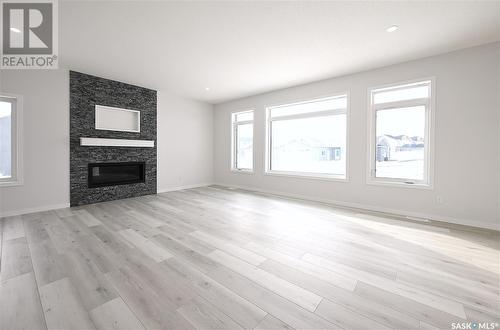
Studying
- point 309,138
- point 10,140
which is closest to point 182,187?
point 10,140

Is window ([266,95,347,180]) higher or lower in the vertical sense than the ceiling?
lower

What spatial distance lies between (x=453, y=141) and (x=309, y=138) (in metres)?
2.50

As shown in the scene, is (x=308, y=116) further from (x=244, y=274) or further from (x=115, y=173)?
(x=115, y=173)

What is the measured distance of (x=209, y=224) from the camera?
308cm

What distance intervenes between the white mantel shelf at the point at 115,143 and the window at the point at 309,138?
313cm

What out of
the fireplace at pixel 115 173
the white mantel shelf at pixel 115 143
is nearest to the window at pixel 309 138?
the white mantel shelf at pixel 115 143

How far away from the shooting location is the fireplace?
4.37 meters

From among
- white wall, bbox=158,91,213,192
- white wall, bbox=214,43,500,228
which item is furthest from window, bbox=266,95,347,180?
white wall, bbox=158,91,213,192

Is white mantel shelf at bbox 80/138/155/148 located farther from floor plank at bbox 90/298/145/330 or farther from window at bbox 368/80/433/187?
window at bbox 368/80/433/187

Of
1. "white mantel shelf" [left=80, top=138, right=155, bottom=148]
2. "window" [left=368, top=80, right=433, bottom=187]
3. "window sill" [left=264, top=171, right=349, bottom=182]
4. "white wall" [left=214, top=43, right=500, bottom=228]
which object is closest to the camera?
"white wall" [left=214, top=43, right=500, bottom=228]

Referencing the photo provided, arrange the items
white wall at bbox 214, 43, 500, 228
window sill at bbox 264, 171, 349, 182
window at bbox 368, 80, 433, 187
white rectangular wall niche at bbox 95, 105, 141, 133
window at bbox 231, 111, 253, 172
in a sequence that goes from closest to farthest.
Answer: white wall at bbox 214, 43, 500, 228, window at bbox 368, 80, 433, 187, window sill at bbox 264, 171, 349, 182, white rectangular wall niche at bbox 95, 105, 141, 133, window at bbox 231, 111, 253, 172

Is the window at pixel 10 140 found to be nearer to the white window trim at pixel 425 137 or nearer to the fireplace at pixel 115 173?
the fireplace at pixel 115 173

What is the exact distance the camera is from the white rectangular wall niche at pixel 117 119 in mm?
4412

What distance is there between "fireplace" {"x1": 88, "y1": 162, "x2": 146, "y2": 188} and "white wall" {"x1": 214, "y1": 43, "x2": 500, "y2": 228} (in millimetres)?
4807
